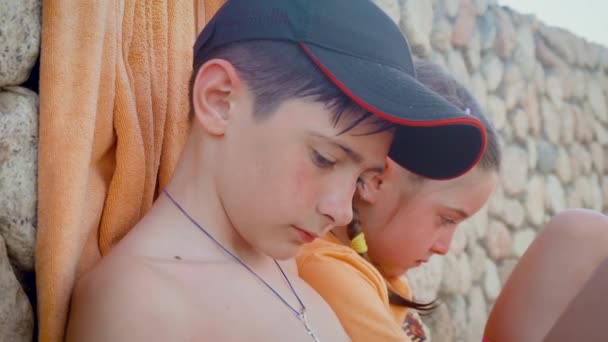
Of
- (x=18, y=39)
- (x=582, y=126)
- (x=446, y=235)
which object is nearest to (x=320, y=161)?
(x=18, y=39)

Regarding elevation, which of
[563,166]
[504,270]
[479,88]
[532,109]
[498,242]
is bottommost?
[504,270]

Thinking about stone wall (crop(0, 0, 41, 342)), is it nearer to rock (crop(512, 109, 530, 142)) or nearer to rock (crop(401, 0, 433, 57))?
rock (crop(401, 0, 433, 57))

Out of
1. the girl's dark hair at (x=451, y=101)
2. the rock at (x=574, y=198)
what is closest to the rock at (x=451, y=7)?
the rock at (x=574, y=198)

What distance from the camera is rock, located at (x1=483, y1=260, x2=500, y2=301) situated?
10.5ft

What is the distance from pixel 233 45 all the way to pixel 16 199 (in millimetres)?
321

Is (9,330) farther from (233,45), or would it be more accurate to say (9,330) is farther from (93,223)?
(233,45)

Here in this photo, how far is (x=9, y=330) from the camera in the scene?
30.8 inches

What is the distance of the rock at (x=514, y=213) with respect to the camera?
3355 mm

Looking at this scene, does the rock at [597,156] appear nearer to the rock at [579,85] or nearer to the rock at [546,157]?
the rock at [579,85]

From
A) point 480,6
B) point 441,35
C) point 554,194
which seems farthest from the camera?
point 554,194

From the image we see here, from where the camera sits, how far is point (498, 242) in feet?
10.8

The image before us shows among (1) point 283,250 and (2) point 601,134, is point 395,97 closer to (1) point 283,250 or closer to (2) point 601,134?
(1) point 283,250

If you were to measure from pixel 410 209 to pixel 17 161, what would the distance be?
746mm

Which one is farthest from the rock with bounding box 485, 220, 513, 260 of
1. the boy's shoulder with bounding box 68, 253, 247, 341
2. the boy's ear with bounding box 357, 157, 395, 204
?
the boy's shoulder with bounding box 68, 253, 247, 341
